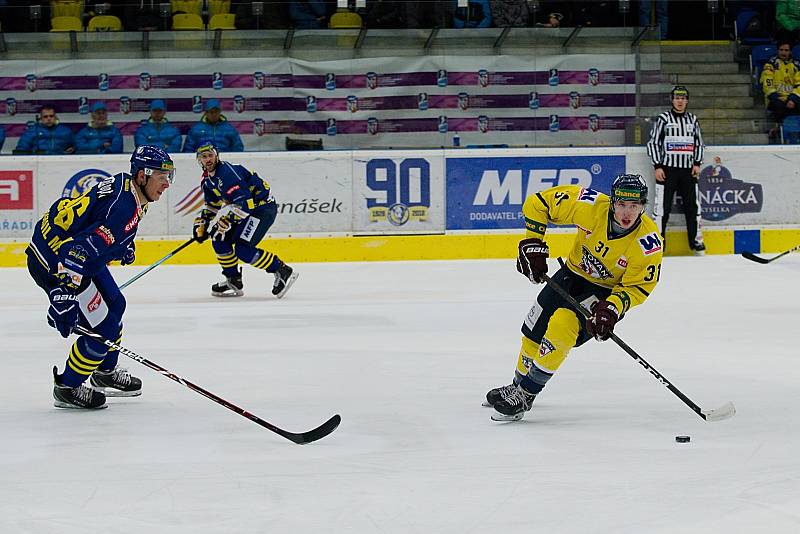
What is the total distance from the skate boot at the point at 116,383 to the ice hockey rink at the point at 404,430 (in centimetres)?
9

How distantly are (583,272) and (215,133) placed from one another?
7162 mm

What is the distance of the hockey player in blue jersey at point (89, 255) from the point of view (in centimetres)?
477

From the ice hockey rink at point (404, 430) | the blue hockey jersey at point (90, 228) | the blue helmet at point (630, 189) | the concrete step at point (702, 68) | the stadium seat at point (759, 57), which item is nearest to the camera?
the ice hockey rink at point (404, 430)

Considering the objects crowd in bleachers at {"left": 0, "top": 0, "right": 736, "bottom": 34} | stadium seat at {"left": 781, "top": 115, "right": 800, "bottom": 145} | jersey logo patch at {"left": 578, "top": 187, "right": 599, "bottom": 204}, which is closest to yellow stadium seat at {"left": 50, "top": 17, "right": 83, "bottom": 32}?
crowd in bleachers at {"left": 0, "top": 0, "right": 736, "bottom": 34}

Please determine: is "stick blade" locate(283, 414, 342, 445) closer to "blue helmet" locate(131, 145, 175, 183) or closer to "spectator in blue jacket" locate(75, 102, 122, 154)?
"blue helmet" locate(131, 145, 175, 183)

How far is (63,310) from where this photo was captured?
471 centimetres

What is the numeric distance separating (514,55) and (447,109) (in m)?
0.90

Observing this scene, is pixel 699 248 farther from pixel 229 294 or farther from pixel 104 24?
pixel 104 24

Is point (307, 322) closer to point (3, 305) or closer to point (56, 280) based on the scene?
point (3, 305)

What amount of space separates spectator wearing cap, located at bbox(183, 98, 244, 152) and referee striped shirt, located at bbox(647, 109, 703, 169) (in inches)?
151

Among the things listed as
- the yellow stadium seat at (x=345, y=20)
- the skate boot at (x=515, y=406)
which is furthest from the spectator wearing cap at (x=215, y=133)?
the skate boot at (x=515, y=406)

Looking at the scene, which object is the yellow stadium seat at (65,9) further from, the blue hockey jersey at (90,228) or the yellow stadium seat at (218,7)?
the blue hockey jersey at (90,228)

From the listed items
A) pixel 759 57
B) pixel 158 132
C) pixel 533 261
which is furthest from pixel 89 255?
pixel 759 57

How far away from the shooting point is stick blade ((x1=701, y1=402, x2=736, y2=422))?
477 centimetres
